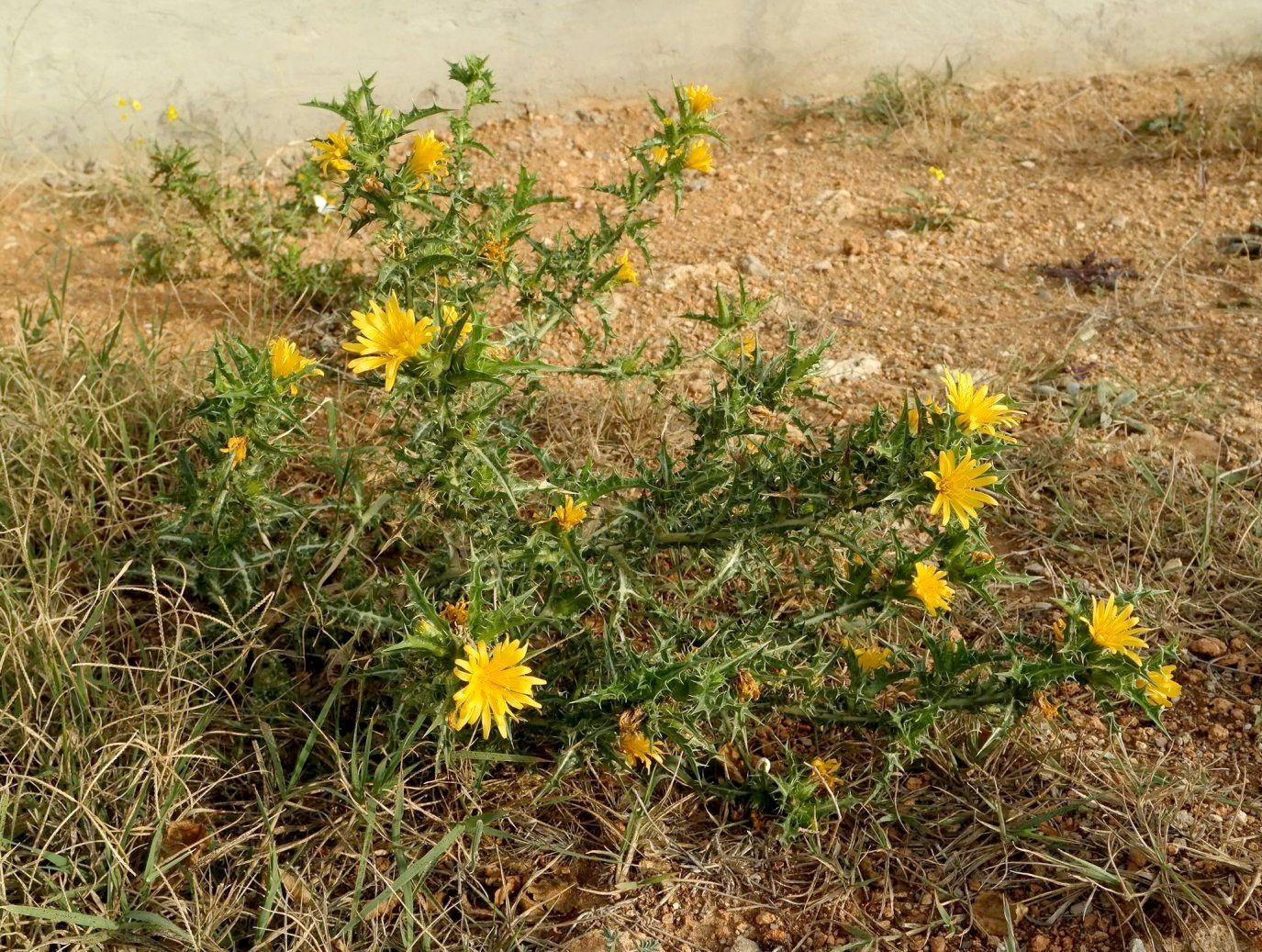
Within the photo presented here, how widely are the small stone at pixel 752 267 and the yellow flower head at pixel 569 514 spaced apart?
177cm

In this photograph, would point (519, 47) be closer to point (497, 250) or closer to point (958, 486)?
point (497, 250)

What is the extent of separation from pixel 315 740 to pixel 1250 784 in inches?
63.8

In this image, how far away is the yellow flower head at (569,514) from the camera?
5.75 feet

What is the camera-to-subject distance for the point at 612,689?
1.66 metres

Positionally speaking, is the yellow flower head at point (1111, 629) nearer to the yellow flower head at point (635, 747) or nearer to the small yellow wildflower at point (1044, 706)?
the small yellow wildflower at point (1044, 706)

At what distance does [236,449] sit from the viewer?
1812 millimetres

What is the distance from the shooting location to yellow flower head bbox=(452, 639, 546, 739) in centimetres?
150

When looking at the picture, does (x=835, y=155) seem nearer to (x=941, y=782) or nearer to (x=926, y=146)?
(x=926, y=146)

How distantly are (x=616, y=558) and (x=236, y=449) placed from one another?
648 mm


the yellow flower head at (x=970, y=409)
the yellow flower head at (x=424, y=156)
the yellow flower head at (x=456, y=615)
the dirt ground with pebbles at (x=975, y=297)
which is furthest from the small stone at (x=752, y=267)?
the yellow flower head at (x=456, y=615)

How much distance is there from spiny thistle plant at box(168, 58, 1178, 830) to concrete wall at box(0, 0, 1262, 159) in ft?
5.96

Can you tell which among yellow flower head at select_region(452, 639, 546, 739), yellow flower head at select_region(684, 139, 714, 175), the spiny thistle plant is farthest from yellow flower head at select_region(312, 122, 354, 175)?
yellow flower head at select_region(452, 639, 546, 739)

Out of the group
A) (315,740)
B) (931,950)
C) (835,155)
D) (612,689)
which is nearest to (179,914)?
A: (315,740)

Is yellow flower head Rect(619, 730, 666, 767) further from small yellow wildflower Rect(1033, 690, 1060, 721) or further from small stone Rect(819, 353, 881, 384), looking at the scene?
small stone Rect(819, 353, 881, 384)
